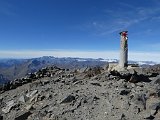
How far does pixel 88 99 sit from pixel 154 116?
5.45 meters

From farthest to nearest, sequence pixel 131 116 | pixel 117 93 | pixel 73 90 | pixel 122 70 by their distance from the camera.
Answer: pixel 122 70 < pixel 73 90 < pixel 117 93 < pixel 131 116

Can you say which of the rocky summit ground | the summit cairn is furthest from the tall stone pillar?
the rocky summit ground

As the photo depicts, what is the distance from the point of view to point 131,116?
1842 centimetres

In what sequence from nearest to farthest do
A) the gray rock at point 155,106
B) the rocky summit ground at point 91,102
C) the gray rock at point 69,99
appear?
the rocky summit ground at point 91,102
the gray rock at point 155,106
the gray rock at point 69,99

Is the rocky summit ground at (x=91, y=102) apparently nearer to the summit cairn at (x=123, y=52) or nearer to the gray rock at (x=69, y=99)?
the gray rock at (x=69, y=99)

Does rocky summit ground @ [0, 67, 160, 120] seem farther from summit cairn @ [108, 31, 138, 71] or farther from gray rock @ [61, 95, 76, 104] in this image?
summit cairn @ [108, 31, 138, 71]

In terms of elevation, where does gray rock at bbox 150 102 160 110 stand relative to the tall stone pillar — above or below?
below

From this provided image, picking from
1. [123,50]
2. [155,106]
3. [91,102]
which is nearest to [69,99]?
[91,102]

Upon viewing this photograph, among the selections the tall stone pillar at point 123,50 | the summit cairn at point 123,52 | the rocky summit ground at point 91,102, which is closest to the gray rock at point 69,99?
the rocky summit ground at point 91,102

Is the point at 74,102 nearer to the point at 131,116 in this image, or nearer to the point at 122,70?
the point at 131,116

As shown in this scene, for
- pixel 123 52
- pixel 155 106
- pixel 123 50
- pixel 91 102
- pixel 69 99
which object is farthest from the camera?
pixel 123 52

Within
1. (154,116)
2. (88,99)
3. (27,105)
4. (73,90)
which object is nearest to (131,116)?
(154,116)

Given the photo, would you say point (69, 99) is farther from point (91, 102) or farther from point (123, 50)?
point (123, 50)

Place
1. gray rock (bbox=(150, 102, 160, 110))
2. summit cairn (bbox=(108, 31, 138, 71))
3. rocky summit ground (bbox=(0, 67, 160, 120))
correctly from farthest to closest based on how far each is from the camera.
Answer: summit cairn (bbox=(108, 31, 138, 71))
gray rock (bbox=(150, 102, 160, 110))
rocky summit ground (bbox=(0, 67, 160, 120))
